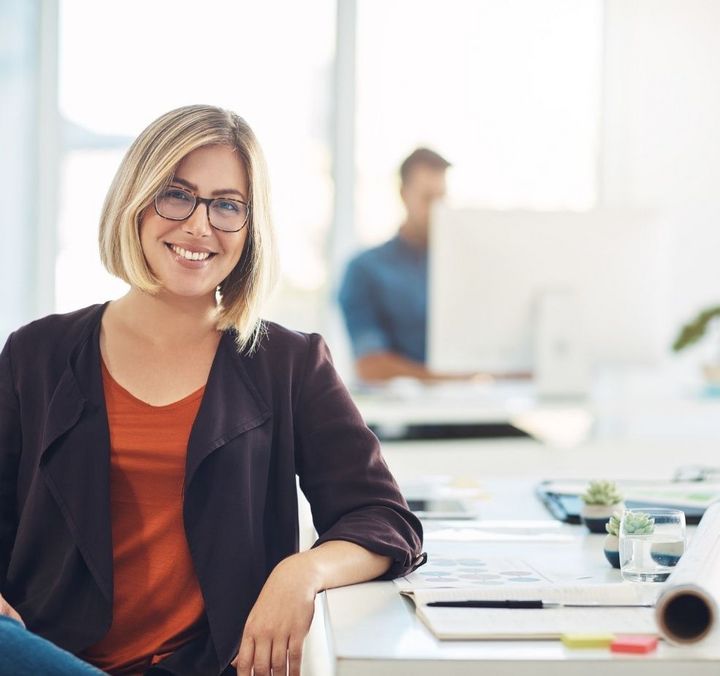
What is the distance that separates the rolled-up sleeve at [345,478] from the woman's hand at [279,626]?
108mm

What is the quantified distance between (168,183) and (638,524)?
0.82 meters

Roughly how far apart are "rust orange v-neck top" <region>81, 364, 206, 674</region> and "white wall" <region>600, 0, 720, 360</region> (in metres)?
4.39

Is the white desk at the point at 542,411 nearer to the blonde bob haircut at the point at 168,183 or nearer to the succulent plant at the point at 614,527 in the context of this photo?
the blonde bob haircut at the point at 168,183

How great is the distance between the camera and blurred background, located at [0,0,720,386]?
17.6 ft

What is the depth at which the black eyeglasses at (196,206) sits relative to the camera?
5.39ft

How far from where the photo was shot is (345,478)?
1570 mm

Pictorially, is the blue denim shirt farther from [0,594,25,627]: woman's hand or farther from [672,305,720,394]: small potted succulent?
[0,594,25,627]: woman's hand

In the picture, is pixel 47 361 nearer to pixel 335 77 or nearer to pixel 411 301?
pixel 411 301

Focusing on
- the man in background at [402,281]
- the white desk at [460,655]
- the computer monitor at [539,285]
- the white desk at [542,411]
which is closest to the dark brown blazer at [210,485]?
the white desk at [460,655]

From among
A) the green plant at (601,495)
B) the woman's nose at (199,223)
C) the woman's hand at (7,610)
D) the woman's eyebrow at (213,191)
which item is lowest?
the woman's hand at (7,610)

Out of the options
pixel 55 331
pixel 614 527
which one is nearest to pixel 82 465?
pixel 55 331

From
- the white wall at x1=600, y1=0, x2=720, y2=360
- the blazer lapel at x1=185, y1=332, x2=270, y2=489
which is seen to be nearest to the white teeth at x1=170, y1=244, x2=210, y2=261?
the blazer lapel at x1=185, y1=332, x2=270, y2=489

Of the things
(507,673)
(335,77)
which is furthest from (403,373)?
(507,673)

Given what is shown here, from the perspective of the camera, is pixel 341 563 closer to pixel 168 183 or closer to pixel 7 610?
pixel 7 610
